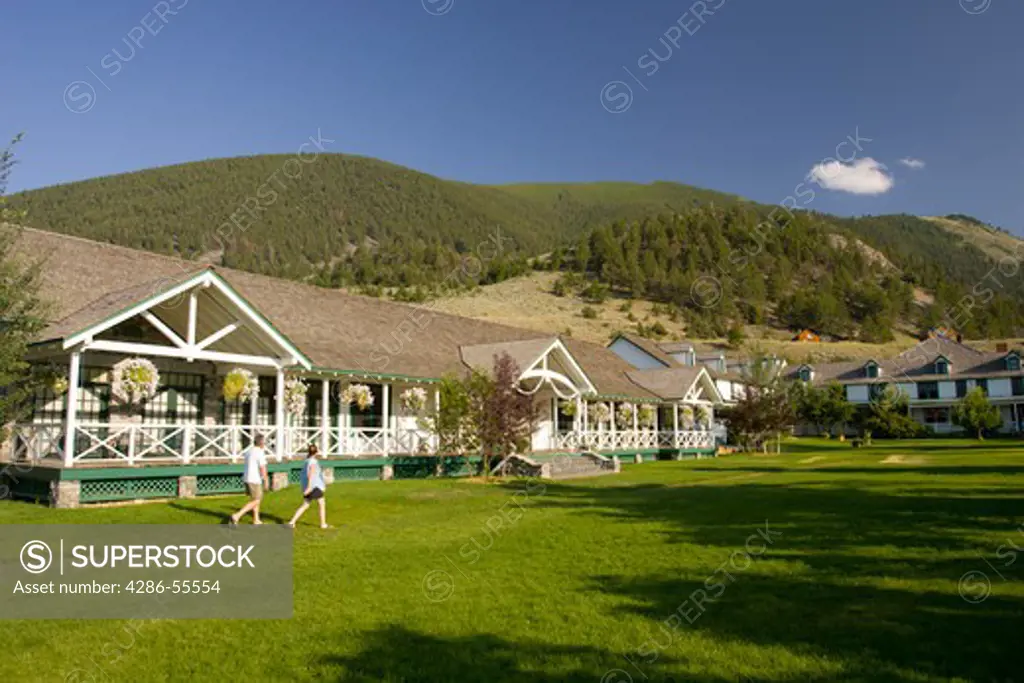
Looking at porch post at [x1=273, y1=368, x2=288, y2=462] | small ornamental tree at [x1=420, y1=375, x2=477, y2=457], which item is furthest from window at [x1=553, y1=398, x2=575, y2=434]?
porch post at [x1=273, y1=368, x2=288, y2=462]

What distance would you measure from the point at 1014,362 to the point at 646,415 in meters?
50.9

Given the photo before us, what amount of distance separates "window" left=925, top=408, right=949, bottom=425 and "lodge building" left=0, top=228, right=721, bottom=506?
5384 centimetres

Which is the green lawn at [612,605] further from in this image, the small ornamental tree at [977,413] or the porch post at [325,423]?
the small ornamental tree at [977,413]

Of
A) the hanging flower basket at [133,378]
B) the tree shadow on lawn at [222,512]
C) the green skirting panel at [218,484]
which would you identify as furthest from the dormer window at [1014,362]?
the hanging flower basket at [133,378]

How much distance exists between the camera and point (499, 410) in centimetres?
2188

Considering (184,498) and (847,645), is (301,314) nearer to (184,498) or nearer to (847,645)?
(184,498)

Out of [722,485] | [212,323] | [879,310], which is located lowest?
[722,485]

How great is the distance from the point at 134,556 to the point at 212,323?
10.7 meters

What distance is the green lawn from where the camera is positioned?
603cm

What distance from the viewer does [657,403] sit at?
39594mm

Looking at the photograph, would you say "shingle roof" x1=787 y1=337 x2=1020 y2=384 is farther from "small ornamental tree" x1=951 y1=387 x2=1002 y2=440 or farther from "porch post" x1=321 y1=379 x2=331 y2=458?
"porch post" x1=321 y1=379 x2=331 y2=458

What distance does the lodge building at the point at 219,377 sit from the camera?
16.1 metres

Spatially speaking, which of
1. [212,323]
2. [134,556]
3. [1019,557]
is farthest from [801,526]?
[212,323]

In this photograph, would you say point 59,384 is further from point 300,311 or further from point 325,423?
point 300,311
